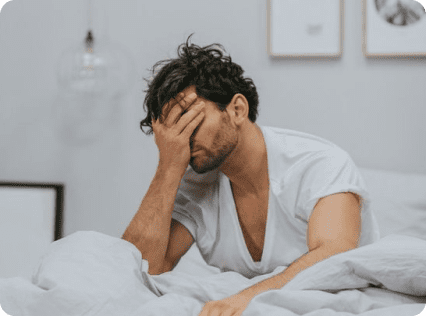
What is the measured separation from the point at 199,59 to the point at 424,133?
1.16 meters

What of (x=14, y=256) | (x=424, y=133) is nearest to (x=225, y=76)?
(x=424, y=133)

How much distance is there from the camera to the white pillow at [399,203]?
5.52ft

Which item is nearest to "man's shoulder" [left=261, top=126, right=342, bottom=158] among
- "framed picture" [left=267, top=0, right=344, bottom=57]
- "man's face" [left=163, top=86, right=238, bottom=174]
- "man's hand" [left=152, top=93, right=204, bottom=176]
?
"man's face" [left=163, top=86, right=238, bottom=174]

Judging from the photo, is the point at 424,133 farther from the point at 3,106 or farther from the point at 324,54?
the point at 3,106

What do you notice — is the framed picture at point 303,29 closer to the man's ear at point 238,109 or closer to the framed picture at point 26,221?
the man's ear at point 238,109

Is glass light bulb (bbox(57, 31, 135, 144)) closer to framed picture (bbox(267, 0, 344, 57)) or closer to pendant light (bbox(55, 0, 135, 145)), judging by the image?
pendant light (bbox(55, 0, 135, 145))

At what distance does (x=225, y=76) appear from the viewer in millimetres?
Answer: 1503

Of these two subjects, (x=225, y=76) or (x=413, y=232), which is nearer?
(x=225, y=76)

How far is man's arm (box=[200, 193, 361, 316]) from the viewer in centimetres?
102

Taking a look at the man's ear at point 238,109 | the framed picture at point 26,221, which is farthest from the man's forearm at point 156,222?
the framed picture at point 26,221

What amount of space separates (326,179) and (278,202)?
0.17 meters

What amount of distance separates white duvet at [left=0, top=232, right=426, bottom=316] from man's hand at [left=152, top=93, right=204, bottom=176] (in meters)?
0.54

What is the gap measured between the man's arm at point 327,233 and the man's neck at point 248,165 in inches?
10.4

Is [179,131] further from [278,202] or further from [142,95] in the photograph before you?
[142,95]
